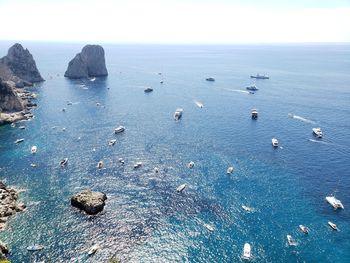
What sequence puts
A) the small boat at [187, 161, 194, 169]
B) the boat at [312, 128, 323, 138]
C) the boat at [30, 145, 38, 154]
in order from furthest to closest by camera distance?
the boat at [312, 128, 323, 138] < the boat at [30, 145, 38, 154] < the small boat at [187, 161, 194, 169]

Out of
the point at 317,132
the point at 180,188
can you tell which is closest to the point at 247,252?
the point at 180,188

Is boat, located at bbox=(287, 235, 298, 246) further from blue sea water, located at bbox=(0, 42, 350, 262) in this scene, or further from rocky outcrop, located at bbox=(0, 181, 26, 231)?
rocky outcrop, located at bbox=(0, 181, 26, 231)

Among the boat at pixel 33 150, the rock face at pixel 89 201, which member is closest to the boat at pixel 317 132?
the rock face at pixel 89 201

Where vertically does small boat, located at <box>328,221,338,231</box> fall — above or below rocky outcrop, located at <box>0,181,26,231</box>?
below

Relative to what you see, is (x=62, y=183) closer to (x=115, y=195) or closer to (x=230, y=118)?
(x=115, y=195)

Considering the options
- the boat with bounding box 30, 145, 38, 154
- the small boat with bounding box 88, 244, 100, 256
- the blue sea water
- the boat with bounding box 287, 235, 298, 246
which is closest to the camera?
the small boat with bounding box 88, 244, 100, 256

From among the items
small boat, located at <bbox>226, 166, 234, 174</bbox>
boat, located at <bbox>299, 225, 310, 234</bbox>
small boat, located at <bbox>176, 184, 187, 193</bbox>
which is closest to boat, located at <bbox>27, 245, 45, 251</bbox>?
small boat, located at <bbox>176, 184, 187, 193</bbox>
